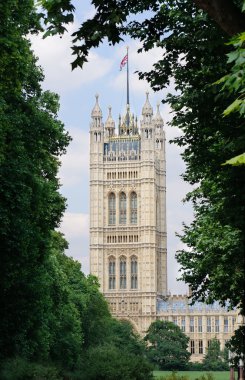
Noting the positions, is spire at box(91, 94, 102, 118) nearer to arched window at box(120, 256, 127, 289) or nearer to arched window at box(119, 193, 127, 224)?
arched window at box(119, 193, 127, 224)

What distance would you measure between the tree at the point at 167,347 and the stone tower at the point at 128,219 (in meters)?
12.6

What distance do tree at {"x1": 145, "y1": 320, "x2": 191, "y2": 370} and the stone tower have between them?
12601 millimetres

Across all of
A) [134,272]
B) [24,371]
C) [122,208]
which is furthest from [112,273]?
[24,371]

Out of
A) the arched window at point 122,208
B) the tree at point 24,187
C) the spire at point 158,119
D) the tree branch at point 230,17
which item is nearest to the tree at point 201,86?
the tree branch at point 230,17

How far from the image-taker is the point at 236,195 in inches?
626

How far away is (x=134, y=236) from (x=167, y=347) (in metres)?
26.4

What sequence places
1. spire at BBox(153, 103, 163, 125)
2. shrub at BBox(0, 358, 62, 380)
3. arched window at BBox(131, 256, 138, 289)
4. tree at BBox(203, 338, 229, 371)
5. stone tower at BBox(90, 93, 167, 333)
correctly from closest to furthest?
shrub at BBox(0, 358, 62, 380), tree at BBox(203, 338, 229, 371), stone tower at BBox(90, 93, 167, 333), arched window at BBox(131, 256, 138, 289), spire at BBox(153, 103, 163, 125)

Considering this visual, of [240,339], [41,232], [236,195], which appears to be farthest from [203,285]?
[236,195]

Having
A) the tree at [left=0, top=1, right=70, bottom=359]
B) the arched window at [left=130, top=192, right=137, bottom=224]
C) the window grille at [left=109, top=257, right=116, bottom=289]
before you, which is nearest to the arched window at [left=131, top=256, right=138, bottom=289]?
the window grille at [left=109, top=257, right=116, bottom=289]

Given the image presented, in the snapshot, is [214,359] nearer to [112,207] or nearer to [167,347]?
[167,347]

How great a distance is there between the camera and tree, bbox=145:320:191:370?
9606 centimetres

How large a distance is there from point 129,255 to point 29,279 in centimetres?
9310

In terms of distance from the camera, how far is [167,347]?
9756cm

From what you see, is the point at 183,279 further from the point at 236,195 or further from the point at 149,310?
the point at 149,310
